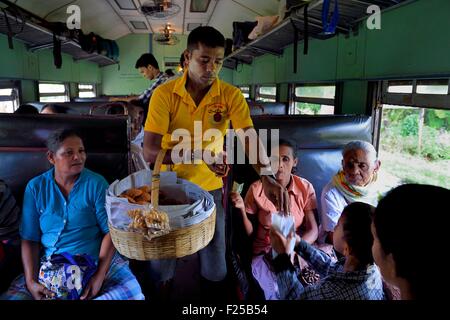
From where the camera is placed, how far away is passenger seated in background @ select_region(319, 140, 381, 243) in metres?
2.01

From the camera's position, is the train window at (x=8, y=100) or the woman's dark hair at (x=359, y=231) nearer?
the woman's dark hair at (x=359, y=231)

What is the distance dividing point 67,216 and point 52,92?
6497 millimetres

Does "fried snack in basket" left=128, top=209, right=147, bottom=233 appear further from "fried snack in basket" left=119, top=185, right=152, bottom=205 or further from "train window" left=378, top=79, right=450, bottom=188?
"train window" left=378, top=79, right=450, bottom=188

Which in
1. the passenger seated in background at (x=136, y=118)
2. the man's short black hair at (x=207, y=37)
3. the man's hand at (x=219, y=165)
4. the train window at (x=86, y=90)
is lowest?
the man's hand at (x=219, y=165)

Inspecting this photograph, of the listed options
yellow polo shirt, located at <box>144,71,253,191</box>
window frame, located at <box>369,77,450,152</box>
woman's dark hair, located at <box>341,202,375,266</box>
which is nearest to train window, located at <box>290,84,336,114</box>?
window frame, located at <box>369,77,450,152</box>

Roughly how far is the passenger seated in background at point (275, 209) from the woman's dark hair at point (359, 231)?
2.29 ft

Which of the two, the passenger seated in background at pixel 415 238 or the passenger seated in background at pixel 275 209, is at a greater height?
the passenger seated in background at pixel 415 238

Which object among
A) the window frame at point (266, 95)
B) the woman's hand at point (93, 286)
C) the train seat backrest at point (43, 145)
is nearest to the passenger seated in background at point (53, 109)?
the train seat backrest at point (43, 145)

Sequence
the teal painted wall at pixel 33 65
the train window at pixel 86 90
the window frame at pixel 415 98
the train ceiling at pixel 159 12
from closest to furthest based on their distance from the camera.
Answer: the window frame at pixel 415 98 → the train ceiling at pixel 159 12 → the teal painted wall at pixel 33 65 → the train window at pixel 86 90

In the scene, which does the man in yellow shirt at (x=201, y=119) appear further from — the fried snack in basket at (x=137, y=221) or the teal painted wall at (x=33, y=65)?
the teal painted wall at (x=33, y=65)

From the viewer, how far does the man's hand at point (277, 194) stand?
1.57m

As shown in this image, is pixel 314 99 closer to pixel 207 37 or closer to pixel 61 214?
pixel 207 37
